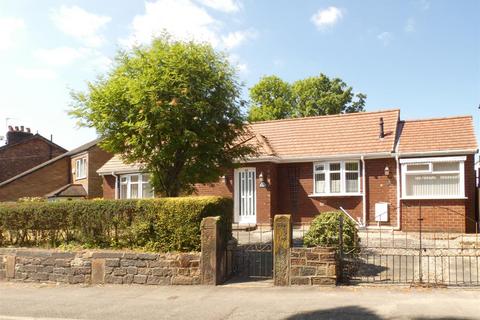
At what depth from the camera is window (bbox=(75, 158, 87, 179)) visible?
3099 cm

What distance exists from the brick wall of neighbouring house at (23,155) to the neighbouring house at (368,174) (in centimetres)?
2393

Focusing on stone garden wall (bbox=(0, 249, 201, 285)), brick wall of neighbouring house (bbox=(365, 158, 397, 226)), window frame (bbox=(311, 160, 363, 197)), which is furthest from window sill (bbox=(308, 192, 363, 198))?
stone garden wall (bbox=(0, 249, 201, 285))

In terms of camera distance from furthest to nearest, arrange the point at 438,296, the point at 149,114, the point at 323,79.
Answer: the point at 323,79 < the point at 149,114 < the point at 438,296

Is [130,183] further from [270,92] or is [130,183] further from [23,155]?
[270,92]

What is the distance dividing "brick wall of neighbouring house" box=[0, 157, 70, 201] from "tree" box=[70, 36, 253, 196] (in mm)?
23075

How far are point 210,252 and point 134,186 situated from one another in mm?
14901

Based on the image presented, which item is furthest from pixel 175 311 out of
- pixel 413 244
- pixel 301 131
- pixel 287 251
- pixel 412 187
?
pixel 301 131

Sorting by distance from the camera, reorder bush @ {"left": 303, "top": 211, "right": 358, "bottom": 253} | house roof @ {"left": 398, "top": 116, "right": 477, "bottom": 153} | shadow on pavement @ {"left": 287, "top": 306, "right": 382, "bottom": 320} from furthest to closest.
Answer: house roof @ {"left": 398, "top": 116, "right": 477, "bottom": 153} < bush @ {"left": 303, "top": 211, "right": 358, "bottom": 253} < shadow on pavement @ {"left": 287, "top": 306, "right": 382, "bottom": 320}

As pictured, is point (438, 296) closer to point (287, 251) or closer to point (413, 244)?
point (287, 251)

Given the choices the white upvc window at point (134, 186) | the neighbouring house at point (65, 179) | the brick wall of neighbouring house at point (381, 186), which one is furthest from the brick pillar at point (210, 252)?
the neighbouring house at point (65, 179)

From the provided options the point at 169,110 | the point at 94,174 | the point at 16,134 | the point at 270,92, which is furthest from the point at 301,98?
the point at 169,110

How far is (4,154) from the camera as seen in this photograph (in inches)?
1430

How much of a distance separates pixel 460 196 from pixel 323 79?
1084 inches

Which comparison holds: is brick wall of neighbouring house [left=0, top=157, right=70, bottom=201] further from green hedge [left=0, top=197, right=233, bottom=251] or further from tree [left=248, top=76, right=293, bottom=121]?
green hedge [left=0, top=197, right=233, bottom=251]
